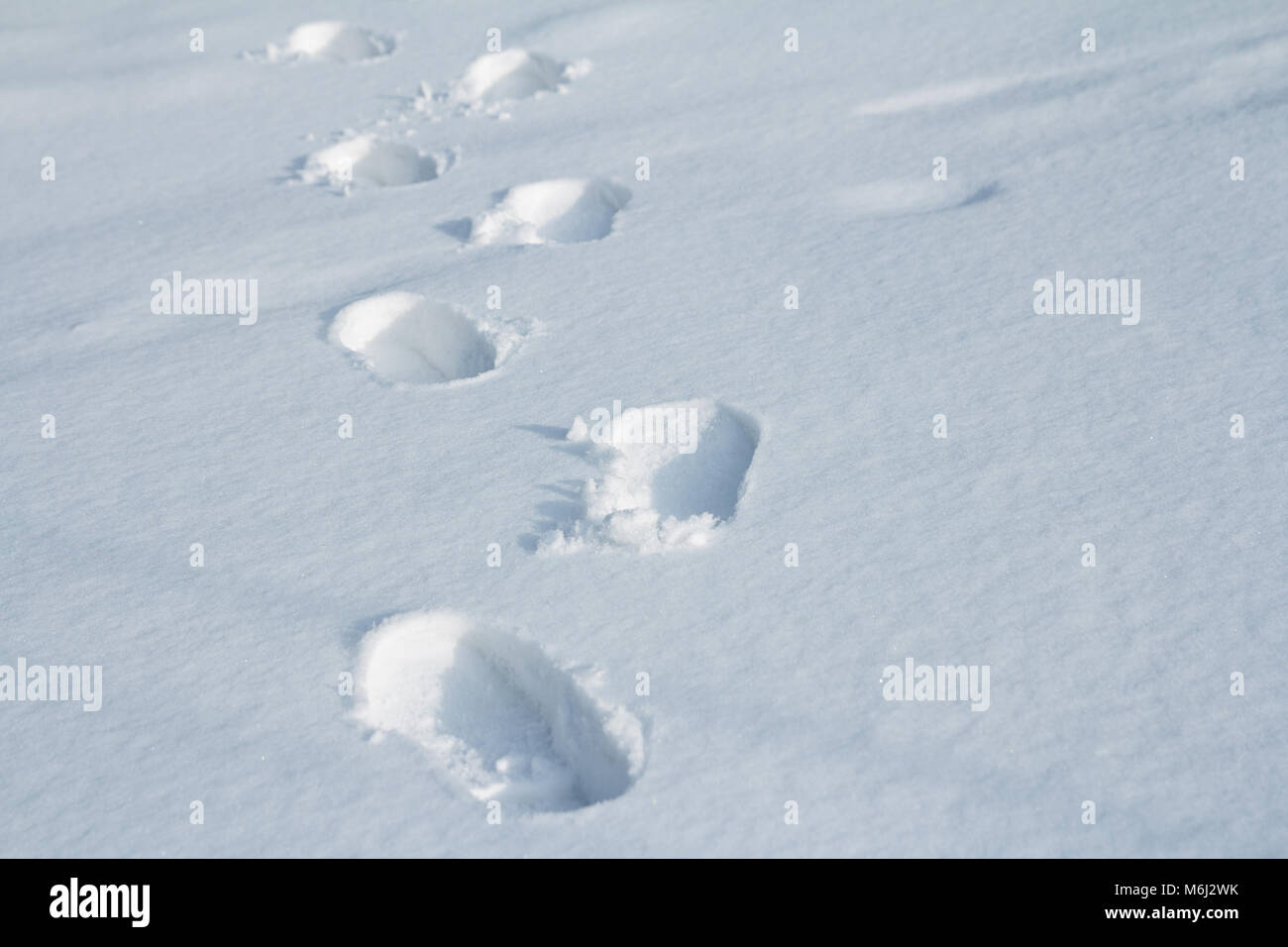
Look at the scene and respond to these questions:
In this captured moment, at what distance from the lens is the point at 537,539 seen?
9.11ft

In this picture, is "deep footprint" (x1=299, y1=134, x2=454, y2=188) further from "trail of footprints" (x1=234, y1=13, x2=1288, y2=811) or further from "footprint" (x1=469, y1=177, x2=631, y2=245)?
"footprint" (x1=469, y1=177, x2=631, y2=245)

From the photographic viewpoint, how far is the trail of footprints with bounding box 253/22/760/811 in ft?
7.68

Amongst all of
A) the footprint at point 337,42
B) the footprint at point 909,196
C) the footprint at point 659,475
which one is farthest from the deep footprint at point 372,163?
the footprint at point 659,475

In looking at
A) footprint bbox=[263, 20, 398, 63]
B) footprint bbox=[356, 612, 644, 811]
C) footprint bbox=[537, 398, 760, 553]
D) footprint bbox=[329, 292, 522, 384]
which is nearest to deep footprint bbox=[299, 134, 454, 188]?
footprint bbox=[329, 292, 522, 384]

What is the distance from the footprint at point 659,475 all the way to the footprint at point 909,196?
1.40m

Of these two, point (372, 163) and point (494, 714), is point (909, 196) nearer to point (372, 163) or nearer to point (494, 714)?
point (372, 163)

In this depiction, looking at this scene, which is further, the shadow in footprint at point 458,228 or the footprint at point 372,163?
the footprint at point 372,163

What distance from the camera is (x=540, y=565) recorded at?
8.85ft

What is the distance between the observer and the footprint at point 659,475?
2742 millimetres

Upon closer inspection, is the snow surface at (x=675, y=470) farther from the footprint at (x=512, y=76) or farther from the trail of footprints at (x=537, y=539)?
the footprint at (x=512, y=76)

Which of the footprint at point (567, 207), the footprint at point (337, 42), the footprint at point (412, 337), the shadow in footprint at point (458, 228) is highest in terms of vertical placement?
the footprint at point (337, 42)

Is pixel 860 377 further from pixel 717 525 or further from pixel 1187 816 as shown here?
pixel 1187 816

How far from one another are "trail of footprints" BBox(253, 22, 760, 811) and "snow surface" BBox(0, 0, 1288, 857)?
12 millimetres
